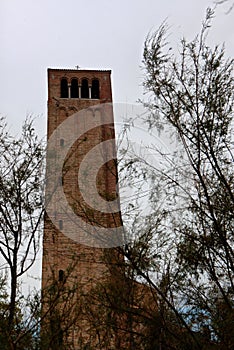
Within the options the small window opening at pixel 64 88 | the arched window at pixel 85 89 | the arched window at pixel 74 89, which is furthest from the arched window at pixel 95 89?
the small window opening at pixel 64 88

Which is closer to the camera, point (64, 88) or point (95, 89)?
point (64, 88)

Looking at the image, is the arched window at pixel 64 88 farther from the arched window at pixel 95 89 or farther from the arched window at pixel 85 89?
the arched window at pixel 95 89

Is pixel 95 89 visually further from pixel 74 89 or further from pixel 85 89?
pixel 74 89

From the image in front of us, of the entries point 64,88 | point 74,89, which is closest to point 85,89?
point 74,89

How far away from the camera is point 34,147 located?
984 centimetres

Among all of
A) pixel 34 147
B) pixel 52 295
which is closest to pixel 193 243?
pixel 52 295

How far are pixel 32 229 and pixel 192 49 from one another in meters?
3.67

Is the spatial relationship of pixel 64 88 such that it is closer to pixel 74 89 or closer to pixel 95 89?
pixel 74 89

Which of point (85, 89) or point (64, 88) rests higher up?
point (64, 88)

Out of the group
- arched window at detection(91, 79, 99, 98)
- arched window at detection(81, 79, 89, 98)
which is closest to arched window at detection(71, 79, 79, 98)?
arched window at detection(81, 79, 89, 98)

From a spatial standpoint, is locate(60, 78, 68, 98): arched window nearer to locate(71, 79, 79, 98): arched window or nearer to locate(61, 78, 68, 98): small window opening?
locate(61, 78, 68, 98): small window opening

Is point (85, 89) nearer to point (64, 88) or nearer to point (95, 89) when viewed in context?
point (95, 89)

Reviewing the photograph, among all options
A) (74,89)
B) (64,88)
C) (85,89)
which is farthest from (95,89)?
(64,88)

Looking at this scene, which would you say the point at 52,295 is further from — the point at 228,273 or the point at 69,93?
the point at 69,93
